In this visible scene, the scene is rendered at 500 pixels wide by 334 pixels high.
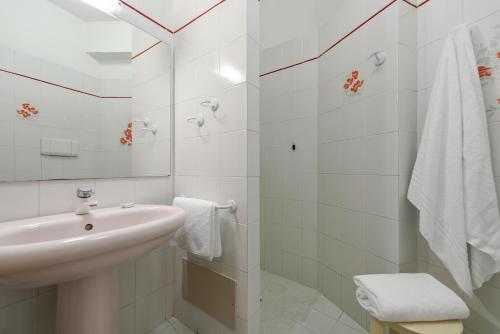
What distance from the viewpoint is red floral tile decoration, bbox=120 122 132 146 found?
1183 mm

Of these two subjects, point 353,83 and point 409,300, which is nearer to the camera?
point 409,300

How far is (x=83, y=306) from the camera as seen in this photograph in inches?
30.7

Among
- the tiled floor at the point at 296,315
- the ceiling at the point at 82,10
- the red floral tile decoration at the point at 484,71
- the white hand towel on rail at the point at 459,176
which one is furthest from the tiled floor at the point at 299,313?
the ceiling at the point at 82,10

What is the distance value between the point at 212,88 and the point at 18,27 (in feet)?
2.63

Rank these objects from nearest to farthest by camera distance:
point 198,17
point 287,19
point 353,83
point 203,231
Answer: point 203,231 < point 198,17 < point 353,83 < point 287,19

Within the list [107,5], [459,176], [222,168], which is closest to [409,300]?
[459,176]

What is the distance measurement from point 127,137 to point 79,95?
0.28m

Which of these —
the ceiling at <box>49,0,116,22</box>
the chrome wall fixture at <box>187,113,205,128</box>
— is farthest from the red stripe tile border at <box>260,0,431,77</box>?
the ceiling at <box>49,0,116,22</box>

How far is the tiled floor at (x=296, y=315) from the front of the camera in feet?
4.21

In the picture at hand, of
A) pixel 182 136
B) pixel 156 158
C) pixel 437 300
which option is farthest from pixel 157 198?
pixel 437 300

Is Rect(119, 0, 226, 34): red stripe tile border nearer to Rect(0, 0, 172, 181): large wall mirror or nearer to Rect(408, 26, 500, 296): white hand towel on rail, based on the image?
Rect(0, 0, 172, 181): large wall mirror

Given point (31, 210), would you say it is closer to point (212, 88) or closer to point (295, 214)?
point (212, 88)

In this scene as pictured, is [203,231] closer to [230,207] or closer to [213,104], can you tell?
[230,207]

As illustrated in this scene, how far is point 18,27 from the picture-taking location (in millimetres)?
866
